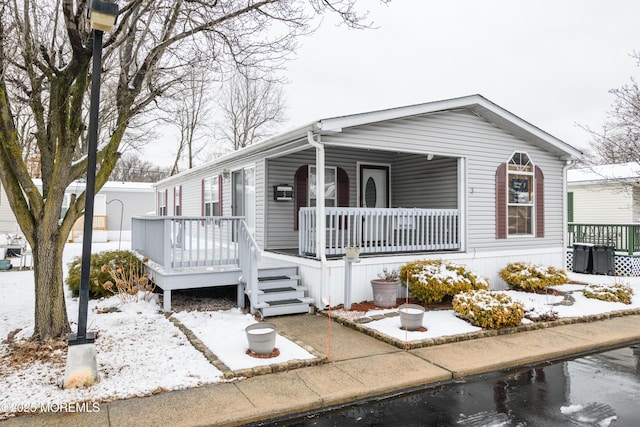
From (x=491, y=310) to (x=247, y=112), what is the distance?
2450cm

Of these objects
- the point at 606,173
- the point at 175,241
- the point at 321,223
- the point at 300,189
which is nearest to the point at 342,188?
the point at 300,189

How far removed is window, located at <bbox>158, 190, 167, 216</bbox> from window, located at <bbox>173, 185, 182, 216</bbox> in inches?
72.4

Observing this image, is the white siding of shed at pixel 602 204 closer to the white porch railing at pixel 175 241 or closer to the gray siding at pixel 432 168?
the gray siding at pixel 432 168

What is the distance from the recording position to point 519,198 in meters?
10.3

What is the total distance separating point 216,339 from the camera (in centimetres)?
575

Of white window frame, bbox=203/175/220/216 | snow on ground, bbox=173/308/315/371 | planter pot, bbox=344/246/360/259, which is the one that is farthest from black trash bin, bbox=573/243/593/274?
white window frame, bbox=203/175/220/216

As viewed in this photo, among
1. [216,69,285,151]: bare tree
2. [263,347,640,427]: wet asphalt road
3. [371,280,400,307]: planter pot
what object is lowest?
[263,347,640,427]: wet asphalt road

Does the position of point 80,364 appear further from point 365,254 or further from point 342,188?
point 342,188

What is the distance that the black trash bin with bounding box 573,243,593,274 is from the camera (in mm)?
12500

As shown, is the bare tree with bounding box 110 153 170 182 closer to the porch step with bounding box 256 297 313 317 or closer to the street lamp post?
the porch step with bounding box 256 297 313 317

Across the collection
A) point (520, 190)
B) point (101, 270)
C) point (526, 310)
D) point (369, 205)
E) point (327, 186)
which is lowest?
point (526, 310)

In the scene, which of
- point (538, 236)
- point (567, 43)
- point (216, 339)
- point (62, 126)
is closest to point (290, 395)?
point (216, 339)

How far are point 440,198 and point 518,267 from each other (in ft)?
7.52

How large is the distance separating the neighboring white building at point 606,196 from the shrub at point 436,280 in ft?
35.1
